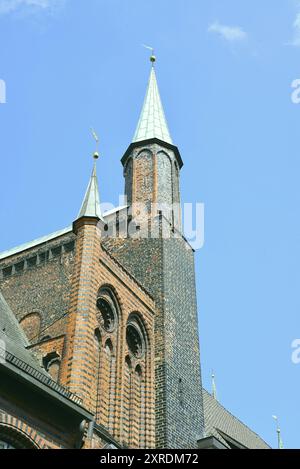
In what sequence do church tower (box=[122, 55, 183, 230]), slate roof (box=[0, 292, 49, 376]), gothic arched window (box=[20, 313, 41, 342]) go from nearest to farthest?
slate roof (box=[0, 292, 49, 376]) < gothic arched window (box=[20, 313, 41, 342]) < church tower (box=[122, 55, 183, 230])

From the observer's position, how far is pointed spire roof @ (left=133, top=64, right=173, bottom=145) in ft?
88.2

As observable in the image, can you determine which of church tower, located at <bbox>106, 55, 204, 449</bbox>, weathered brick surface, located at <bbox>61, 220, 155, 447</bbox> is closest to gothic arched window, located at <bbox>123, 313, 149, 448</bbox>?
weathered brick surface, located at <bbox>61, 220, 155, 447</bbox>

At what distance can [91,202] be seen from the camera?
19.2 m

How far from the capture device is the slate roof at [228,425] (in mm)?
27178

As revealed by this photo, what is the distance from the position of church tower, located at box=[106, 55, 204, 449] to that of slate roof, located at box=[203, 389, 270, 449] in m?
5.11

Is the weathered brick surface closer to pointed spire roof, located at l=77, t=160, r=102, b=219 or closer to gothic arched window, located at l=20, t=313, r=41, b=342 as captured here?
pointed spire roof, located at l=77, t=160, r=102, b=219

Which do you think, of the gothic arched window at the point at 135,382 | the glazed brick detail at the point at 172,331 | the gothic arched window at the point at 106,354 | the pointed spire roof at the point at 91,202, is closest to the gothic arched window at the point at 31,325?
the gothic arched window at the point at 106,354

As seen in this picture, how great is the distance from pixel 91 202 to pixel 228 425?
14669 mm

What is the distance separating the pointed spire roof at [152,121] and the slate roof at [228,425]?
10.9m

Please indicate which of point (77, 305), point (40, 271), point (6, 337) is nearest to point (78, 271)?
point (77, 305)

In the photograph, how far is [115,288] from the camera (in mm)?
19547

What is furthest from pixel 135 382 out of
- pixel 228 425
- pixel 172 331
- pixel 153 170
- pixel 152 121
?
pixel 152 121

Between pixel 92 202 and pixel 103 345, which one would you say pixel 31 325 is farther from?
pixel 92 202
